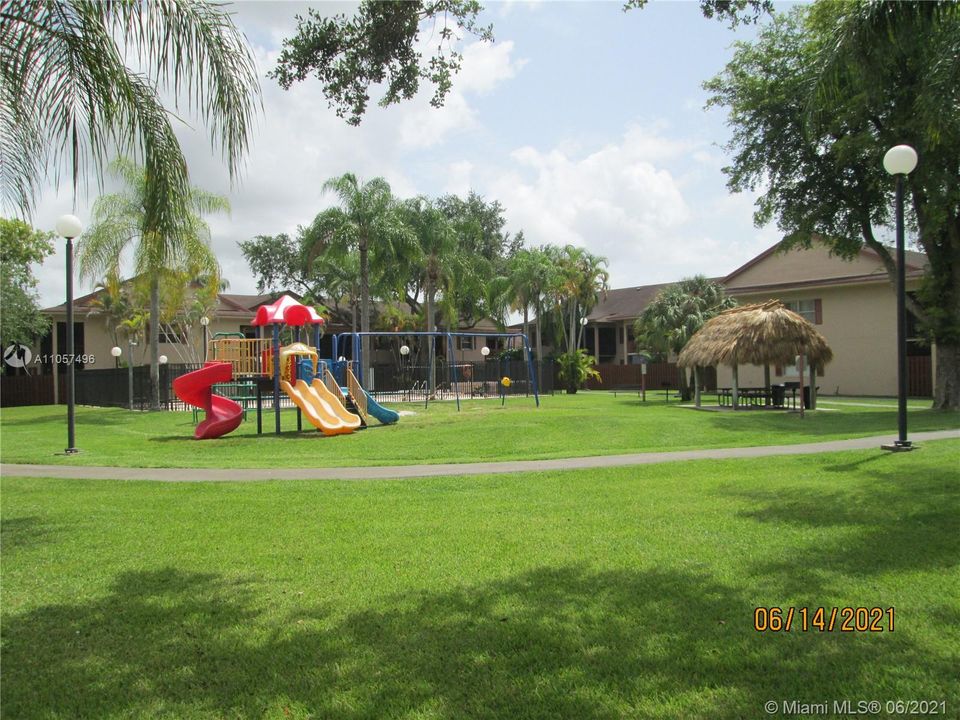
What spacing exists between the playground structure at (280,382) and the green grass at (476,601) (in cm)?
968

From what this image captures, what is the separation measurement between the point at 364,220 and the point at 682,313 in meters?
14.7

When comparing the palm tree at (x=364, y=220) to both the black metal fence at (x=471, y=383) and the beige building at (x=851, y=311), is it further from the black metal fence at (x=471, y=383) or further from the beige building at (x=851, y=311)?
the beige building at (x=851, y=311)

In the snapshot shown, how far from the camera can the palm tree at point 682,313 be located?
108 feet

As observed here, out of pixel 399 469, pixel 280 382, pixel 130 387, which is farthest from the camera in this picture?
pixel 130 387

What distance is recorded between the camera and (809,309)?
3519 cm

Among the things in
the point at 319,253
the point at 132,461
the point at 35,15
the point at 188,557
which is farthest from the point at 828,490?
the point at 319,253

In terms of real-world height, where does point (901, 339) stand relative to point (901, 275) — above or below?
below

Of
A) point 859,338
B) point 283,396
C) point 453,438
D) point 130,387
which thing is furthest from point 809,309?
point 130,387

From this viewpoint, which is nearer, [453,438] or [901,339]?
[901,339]

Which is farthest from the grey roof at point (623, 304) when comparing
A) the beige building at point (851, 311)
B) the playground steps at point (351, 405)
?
the playground steps at point (351, 405)

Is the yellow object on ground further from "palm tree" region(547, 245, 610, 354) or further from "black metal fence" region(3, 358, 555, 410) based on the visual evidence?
"palm tree" region(547, 245, 610, 354)

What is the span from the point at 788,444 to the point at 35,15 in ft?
44.2

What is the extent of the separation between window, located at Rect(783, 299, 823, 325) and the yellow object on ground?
2324cm

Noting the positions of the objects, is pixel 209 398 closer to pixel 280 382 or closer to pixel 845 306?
pixel 280 382
